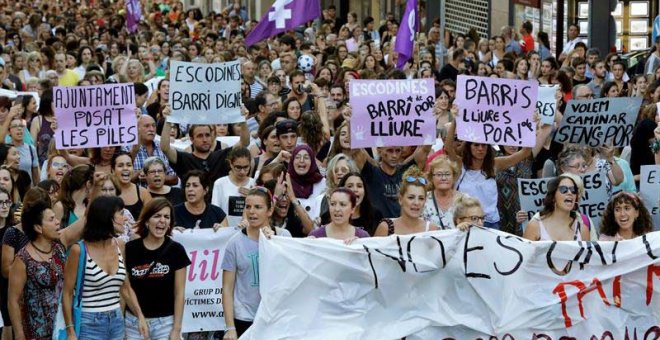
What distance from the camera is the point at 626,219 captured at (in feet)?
35.8

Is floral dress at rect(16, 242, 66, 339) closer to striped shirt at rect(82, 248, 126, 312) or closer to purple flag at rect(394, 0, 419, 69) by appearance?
striped shirt at rect(82, 248, 126, 312)

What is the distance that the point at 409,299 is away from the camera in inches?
390

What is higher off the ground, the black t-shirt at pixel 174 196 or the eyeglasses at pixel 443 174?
the eyeglasses at pixel 443 174

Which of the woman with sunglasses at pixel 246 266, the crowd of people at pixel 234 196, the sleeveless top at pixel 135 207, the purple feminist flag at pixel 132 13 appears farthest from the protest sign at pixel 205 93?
the purple feminist flag at pixel 132 13

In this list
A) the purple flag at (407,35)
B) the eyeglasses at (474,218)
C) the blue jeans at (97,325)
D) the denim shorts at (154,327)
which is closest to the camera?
the blue jeans at (97,325)

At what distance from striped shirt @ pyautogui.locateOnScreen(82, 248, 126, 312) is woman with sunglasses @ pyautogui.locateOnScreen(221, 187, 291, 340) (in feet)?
2.37

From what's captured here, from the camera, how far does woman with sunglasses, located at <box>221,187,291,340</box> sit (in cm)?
1014

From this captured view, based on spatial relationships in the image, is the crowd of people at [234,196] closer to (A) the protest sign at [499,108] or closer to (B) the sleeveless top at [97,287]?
(B) the sleeveless top at [97,287]

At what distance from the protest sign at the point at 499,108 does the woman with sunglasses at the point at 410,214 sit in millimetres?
1919

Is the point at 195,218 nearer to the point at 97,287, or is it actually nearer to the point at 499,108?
the point at 97,287

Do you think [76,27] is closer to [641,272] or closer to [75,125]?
[75,125]

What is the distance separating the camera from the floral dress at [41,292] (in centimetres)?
1002

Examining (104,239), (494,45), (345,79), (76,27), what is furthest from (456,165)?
(76,27)

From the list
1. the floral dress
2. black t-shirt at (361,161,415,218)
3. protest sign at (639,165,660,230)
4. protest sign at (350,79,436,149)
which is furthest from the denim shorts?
protest sign at (639,165,660,230)
